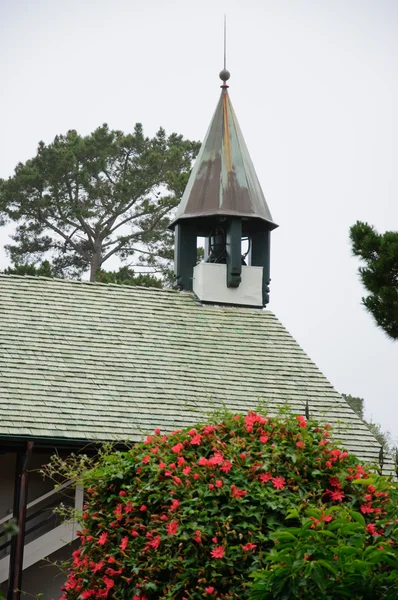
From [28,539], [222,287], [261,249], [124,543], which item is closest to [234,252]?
[222,287]

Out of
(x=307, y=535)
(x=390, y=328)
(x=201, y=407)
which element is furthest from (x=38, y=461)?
(x=307, y=535)

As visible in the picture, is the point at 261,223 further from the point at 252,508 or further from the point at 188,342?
the point at 252,508

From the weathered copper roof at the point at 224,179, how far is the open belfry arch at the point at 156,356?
0.09ft

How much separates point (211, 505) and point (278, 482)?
0.56 metres

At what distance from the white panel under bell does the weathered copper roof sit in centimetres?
108

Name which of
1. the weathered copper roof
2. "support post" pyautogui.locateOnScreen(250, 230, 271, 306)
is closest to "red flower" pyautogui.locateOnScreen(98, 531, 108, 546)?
the weathered copper roof

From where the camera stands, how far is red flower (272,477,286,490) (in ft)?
24.5

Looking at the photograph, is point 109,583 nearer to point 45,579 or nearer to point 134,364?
point 45,579

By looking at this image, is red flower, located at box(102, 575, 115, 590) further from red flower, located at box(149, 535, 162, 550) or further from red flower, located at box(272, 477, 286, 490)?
red flower, located at box(272, 477, 286, 490)

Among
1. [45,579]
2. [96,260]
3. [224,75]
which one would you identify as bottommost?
[45,579]

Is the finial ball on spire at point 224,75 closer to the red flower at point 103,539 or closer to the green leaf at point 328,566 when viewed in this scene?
the red flower at point 103,539

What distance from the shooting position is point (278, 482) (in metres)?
7.48

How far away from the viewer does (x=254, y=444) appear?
26.1 feet

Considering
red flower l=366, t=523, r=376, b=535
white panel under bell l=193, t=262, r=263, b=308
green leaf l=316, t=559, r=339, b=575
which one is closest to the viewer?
green leaf l=316, t=559, r=339, b=575
